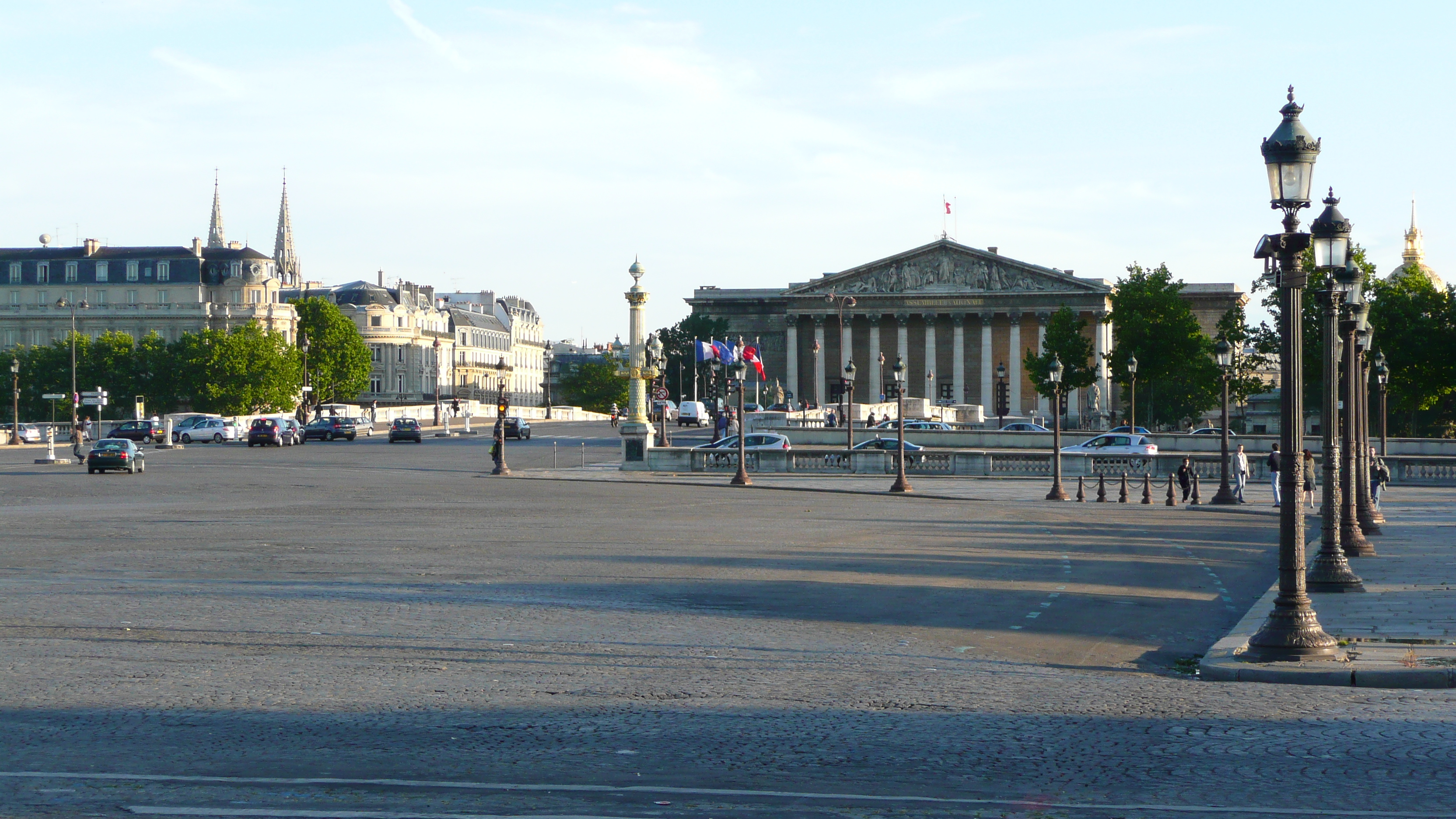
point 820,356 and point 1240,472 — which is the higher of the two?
point 820,356

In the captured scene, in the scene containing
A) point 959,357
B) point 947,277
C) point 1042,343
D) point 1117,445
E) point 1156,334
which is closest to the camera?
point 1117,445

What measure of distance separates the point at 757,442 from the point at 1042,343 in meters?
83.6

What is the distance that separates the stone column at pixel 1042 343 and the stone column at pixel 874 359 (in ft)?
49.5

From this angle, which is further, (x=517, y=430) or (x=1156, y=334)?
(x=1156, y=334)

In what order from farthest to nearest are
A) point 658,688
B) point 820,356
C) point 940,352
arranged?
point 940,352
point 820,356
point 658,688

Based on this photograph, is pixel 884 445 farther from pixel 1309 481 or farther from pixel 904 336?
pixel 904 336

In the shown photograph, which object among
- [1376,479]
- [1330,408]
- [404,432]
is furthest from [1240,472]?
A: [404,432]

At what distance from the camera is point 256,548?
2311 centimetres

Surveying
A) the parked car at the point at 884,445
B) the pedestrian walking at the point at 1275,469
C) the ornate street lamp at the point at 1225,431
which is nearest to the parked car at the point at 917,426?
the parked car at the point at 884,445

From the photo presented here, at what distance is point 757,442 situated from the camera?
61.3 meters

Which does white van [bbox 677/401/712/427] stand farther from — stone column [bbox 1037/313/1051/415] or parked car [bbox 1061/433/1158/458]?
parked car [bbox 1061/433/1158/458]

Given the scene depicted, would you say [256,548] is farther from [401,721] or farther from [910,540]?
[401,721]

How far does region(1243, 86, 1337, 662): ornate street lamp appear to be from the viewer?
42.2ft

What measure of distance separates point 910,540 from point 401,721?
17.5m
